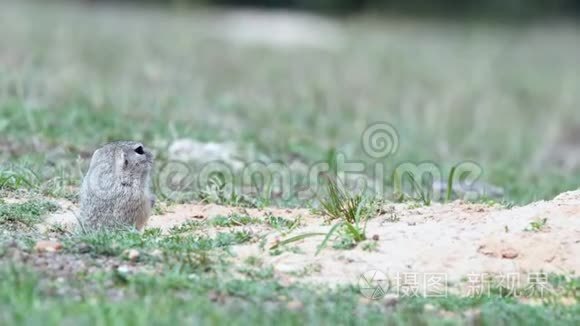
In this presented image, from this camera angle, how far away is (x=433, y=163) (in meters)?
10.8

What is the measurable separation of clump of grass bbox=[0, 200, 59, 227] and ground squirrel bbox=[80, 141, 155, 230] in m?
0.35

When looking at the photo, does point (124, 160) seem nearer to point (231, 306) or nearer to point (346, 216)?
point (346, 216)

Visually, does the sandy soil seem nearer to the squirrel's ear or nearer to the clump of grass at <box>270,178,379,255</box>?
the clump of grass at <box>270,178,379,255</box>

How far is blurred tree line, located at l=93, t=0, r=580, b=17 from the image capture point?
24297 mm

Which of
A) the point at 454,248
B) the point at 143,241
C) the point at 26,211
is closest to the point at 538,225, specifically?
the point at 454,248

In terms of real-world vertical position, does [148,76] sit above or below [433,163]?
above

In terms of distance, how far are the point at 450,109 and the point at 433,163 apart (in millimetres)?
3136

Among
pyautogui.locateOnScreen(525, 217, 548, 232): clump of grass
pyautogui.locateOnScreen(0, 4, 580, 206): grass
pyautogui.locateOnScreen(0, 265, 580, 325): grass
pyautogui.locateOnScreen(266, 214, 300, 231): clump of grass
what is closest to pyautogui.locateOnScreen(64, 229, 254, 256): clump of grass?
pyautogui.locateOnScreen(266, 214, 300, 231): clump of grass

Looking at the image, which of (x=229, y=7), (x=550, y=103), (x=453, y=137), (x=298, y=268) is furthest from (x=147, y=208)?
(x=229, y=7)

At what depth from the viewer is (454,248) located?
622 centimetres

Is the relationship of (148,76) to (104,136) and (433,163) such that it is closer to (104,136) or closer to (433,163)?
(104,136)

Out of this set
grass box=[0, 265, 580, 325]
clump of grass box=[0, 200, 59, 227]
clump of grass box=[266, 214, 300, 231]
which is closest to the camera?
grass box=[0, 265, 580, 325]

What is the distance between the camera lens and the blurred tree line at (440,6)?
2430cm

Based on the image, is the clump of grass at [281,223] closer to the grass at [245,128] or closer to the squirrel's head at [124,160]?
the grass at [245,128]
